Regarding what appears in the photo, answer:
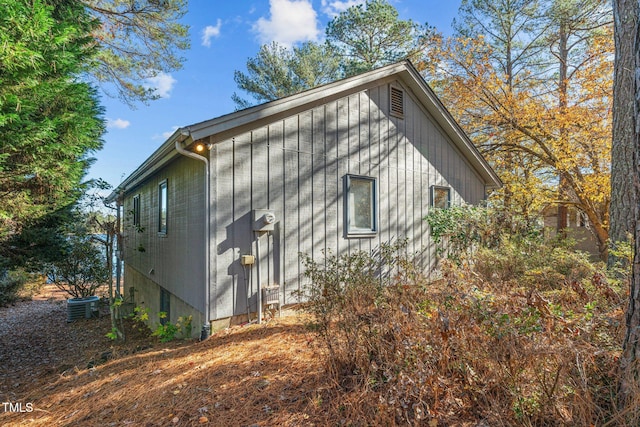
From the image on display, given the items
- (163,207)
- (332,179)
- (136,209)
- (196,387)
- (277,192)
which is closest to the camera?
(196,387)

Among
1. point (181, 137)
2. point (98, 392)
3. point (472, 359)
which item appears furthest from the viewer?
point (181, 137)

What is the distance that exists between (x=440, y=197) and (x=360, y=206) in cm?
297

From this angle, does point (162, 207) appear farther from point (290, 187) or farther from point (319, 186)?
point (319, 186)

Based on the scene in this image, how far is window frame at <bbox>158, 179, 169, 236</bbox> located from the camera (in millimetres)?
7092

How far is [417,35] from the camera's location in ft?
54.2

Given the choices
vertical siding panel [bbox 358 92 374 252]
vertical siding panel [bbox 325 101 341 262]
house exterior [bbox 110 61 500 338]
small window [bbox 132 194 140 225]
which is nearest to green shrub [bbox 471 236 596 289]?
house exterior [bbox 110 61 500 338]

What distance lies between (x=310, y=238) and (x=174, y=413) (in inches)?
140

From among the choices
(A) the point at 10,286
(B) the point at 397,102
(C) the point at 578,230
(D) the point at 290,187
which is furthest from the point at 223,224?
(C) the point at 578,230

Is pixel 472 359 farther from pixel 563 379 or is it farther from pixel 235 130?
pixel 235 130

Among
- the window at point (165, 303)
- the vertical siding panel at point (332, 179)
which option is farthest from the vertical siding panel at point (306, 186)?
the window at point (165, 303)

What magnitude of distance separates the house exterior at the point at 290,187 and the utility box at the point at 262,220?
0.02 meters

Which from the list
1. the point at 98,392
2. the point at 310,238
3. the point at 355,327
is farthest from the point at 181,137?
the point at 355,327

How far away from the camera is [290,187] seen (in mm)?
5719

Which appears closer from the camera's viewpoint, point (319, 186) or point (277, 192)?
point (277, 192)
